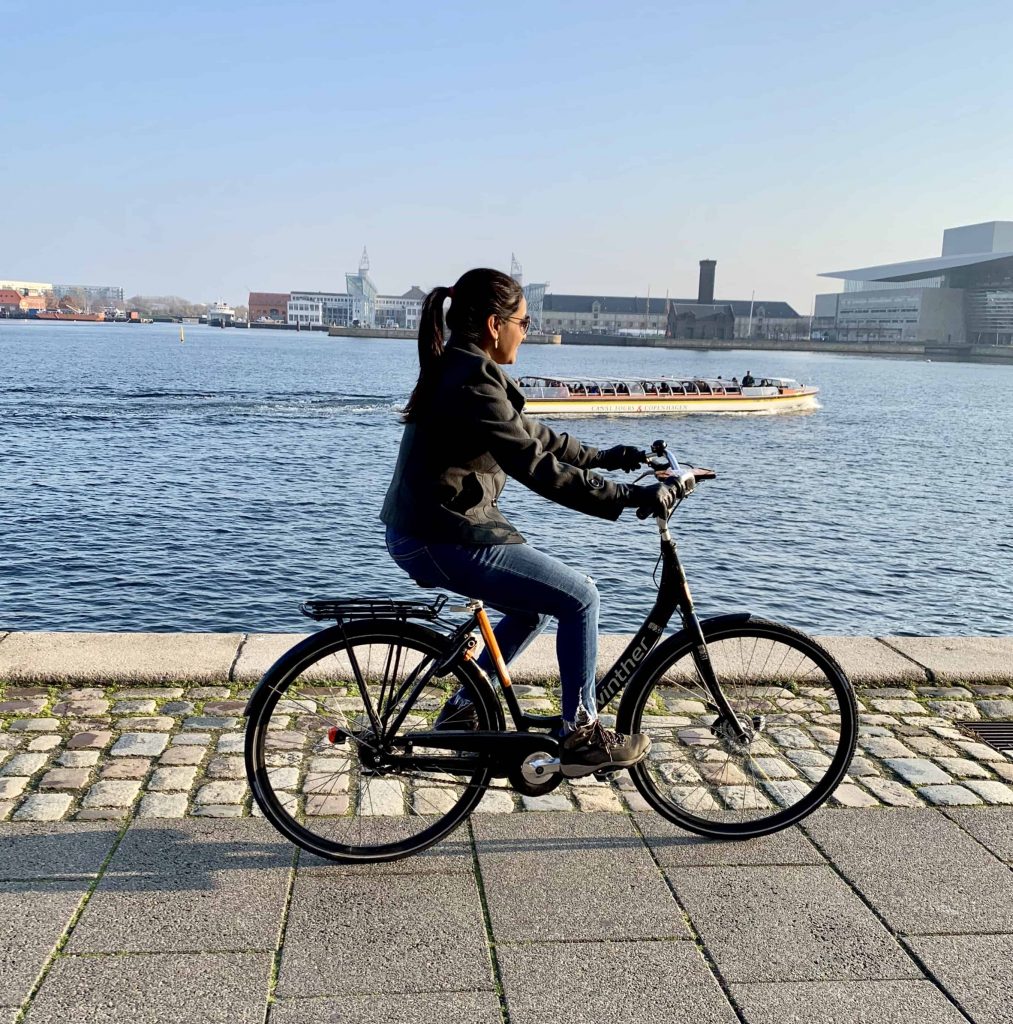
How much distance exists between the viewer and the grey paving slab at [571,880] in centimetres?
326

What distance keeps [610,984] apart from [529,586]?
121 centimetres

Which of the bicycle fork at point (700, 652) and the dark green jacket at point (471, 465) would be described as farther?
the bicycle fork at point (700, 652)

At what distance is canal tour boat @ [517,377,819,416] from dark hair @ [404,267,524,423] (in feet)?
141

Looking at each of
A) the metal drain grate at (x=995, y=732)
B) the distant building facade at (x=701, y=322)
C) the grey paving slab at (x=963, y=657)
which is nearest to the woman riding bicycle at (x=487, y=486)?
the metal drain grate at (x=995, y=732)

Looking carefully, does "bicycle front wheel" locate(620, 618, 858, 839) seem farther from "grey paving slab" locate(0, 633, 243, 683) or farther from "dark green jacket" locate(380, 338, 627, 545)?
"grey paving slab" locate(0, 633, 243, 683)

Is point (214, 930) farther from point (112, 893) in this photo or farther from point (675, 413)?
point (675, 413)

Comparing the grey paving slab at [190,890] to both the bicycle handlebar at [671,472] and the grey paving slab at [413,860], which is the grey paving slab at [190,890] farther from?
the bicycle handlebar at [671,472]

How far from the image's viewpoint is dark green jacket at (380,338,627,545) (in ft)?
11.0

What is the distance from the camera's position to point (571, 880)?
3.55 meters

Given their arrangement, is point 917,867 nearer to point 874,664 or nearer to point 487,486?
point 487,486

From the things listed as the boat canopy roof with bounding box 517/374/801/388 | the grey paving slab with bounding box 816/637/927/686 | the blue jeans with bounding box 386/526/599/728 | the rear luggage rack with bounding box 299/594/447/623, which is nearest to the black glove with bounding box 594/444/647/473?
the blue jeans with bounding box 386/526/599/728

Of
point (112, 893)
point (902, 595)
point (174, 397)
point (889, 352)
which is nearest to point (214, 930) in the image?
point (112, 893)

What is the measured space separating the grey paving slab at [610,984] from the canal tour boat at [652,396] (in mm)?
43496

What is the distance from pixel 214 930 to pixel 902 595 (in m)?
14.4
